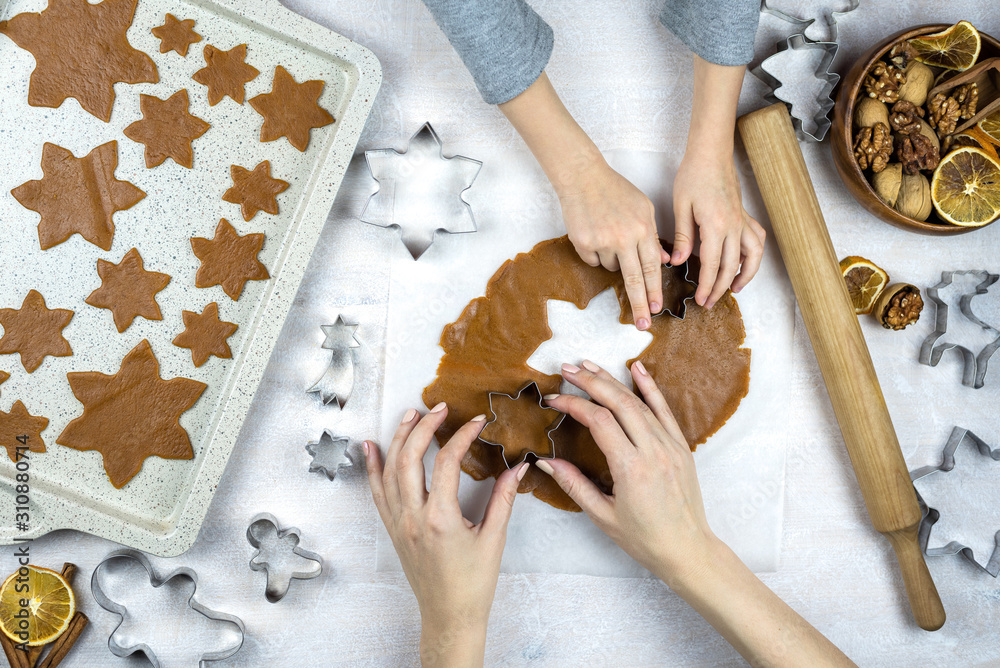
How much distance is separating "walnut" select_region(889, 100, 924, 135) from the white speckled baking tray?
82 cm

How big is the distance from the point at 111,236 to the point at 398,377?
520mm

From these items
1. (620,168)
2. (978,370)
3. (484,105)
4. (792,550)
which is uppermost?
(484,105)

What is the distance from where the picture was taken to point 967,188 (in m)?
0.94

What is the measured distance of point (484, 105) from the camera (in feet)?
3.34

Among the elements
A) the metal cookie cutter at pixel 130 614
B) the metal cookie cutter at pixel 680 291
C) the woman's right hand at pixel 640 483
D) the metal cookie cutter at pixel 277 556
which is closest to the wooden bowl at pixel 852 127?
the metal cookie cutter at pixel 680 291

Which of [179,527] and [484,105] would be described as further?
[484,105]

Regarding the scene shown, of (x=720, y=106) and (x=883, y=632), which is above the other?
(x=720, y=106)

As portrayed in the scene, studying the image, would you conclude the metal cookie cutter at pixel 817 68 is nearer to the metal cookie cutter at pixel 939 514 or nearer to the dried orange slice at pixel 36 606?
the metal cookie cutter at pixel 939 514

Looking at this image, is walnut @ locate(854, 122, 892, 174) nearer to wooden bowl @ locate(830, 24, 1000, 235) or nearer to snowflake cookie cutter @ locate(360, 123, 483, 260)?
wooden bowl @ locate(830, 24, 1000, 235)

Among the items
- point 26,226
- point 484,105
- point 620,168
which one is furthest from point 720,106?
point 26,226

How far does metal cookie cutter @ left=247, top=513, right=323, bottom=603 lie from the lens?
3.18ft

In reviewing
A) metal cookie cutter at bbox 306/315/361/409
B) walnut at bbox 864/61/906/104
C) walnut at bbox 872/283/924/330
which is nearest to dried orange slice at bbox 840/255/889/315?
walnut at bbox 872/283/924/330

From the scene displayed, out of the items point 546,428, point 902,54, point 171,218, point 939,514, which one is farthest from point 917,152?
point 171,218

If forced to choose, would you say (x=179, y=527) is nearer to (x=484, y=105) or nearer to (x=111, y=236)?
(x=111, y=236)
